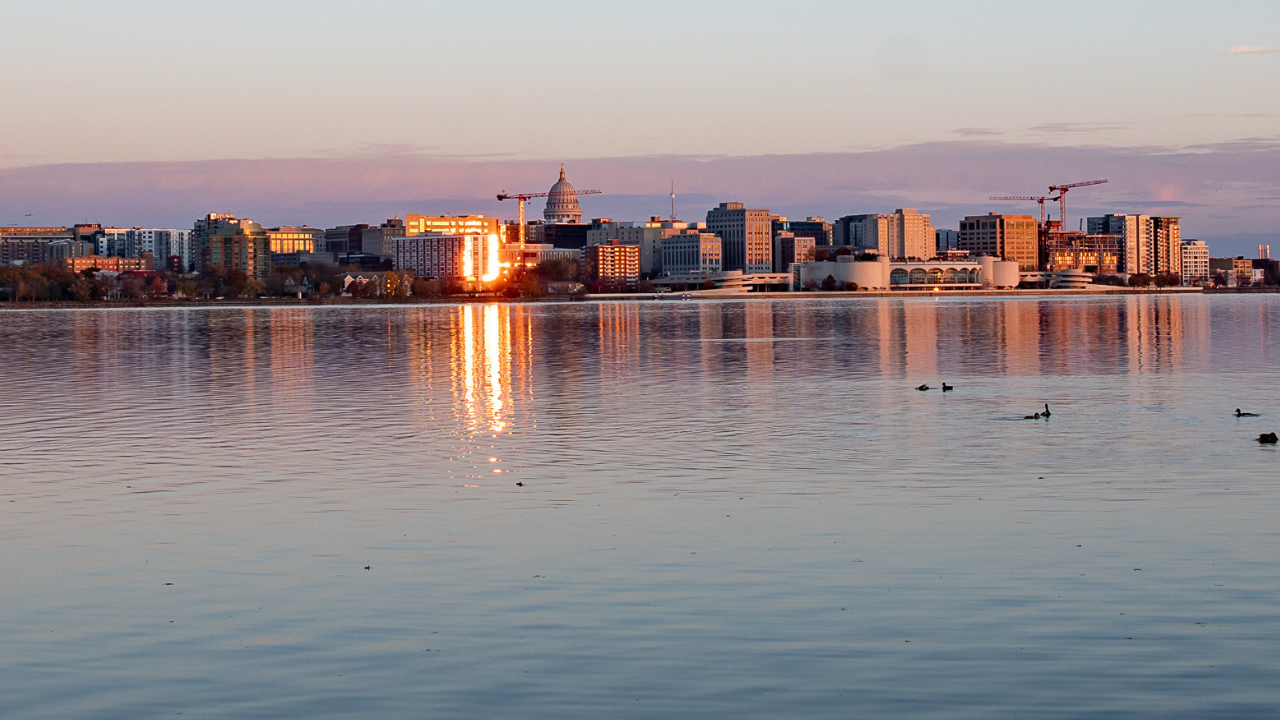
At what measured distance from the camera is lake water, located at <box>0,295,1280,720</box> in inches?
377

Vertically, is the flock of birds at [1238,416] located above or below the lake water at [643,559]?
above

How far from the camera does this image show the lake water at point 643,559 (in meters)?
9.57

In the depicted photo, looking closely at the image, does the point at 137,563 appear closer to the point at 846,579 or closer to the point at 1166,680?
the point at 846,579

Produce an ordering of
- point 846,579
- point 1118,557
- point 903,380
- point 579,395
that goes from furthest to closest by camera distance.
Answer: point 903,380, point 579,395, point 1118,557, point 846,579

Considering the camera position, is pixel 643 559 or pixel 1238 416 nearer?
pixel 643 559

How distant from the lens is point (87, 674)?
9984 millimetres

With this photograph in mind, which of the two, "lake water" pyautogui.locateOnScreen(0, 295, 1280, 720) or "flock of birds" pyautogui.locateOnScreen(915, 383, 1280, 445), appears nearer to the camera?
"lake water" pyautogui.locateOnScreen(0, 295, 1280, 720)

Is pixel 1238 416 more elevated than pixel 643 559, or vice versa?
pixel 1238 416

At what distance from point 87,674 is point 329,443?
46.7 ft

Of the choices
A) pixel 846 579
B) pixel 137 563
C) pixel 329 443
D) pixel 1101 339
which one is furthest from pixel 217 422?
pixel 1101 339

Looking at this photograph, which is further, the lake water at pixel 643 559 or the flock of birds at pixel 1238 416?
the flock of birds at pixel 1238 416

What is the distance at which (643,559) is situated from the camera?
1368cm

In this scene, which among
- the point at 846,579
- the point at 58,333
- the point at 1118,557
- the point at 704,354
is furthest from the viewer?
the point at 58,333

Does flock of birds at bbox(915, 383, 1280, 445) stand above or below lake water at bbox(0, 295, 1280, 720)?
above
